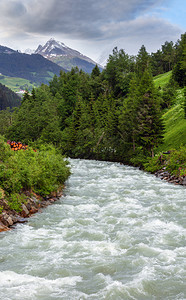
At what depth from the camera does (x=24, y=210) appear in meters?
16.7

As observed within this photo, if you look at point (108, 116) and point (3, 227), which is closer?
point (3, 227)

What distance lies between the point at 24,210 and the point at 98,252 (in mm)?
6677

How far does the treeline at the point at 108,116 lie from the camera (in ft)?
134

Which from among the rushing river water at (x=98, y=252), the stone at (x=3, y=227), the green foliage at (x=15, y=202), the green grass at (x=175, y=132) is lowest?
the rushing river water at (x=98, y=252)

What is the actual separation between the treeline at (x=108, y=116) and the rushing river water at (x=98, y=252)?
66.6 ft

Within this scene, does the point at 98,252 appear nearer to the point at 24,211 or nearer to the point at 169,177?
the point at 24,211

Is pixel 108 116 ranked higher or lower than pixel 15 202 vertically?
higher

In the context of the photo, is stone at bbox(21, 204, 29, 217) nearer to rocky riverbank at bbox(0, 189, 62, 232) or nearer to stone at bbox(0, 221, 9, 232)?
rocky riverbank at bbox(0, 189, 62, 232)

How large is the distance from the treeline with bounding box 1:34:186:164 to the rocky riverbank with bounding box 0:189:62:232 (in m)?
16.4

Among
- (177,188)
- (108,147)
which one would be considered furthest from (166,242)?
(108,147)

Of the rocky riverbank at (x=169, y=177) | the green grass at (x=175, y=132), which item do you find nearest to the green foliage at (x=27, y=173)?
the rocky riverbank at (x=169, y=177)

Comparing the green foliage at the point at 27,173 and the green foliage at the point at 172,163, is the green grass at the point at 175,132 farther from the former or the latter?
the green foliage at the point at 27,173

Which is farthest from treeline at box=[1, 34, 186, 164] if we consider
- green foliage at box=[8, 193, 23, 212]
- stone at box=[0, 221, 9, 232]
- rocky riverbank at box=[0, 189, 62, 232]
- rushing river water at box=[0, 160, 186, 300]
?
stone at box=[0, 221, 9, 232]

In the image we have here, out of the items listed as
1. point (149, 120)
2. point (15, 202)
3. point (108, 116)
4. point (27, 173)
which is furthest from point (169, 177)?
point (108, 116)
